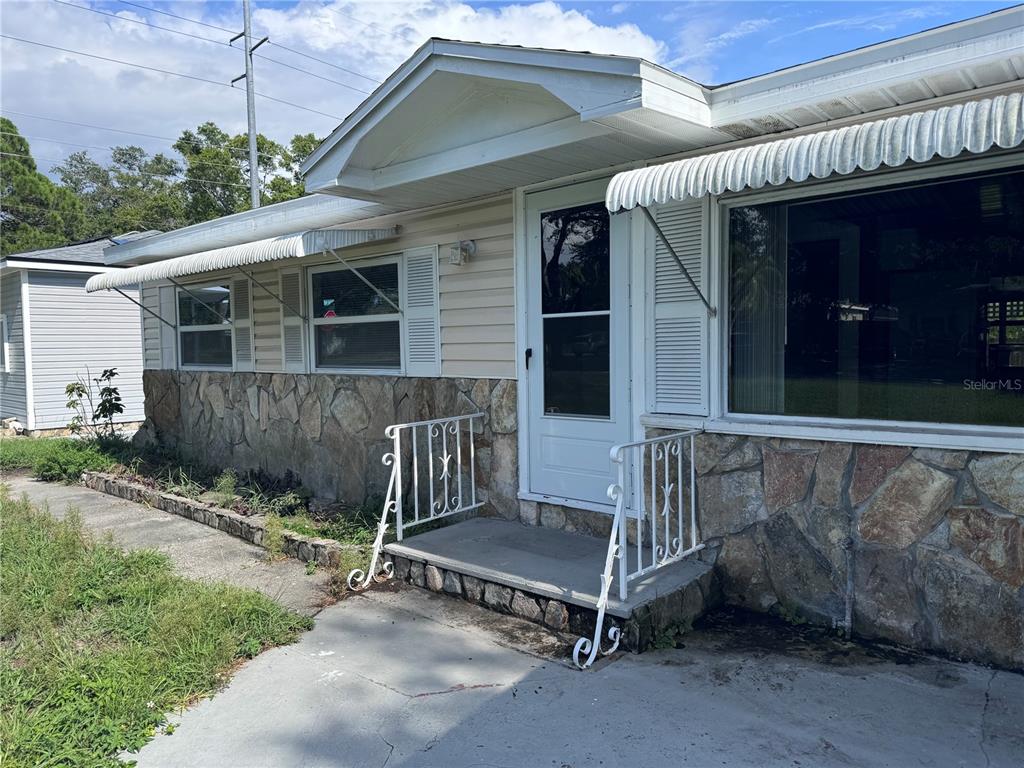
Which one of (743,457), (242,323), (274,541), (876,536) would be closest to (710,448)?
(743,457)

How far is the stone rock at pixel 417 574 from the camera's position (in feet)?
14.0

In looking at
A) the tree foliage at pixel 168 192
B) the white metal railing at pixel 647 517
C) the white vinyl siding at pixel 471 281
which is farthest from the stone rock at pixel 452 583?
the tree foliage at pixel 168 192

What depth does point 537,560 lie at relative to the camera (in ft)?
13.4

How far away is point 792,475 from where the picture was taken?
143 inches

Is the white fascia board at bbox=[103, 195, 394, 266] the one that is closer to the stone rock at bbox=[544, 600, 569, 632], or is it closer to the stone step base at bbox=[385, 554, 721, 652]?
the stone step base at bbox=[385, 554, 721, 652]

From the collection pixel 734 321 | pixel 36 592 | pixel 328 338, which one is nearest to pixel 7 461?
pixel 328 338

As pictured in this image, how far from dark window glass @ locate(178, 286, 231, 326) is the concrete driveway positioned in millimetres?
5326

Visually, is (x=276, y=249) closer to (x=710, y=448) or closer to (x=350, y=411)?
(x=350, y=411)

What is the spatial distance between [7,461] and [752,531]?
9440mm

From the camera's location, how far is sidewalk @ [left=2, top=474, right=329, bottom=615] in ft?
14.8

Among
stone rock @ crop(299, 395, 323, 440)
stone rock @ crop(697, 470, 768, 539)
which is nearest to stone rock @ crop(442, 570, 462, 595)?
stone rock @ crop(697, 470, 768, 539)

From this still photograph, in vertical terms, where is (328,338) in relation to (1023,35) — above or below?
below

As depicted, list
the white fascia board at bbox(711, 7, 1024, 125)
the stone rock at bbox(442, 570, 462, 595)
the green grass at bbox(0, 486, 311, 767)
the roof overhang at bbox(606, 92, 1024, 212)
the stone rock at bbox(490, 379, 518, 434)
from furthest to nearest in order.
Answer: the stone rock at bbox(490, 379, 518, 434), the stone rock at bbox(442, 570, 462, 595), the white fascia board at bbox(711, 7, 1024, 125), the green grass at bbox(0, 486, 311, 767), the roof overhang at bbox(606, 92, 1024, 212)

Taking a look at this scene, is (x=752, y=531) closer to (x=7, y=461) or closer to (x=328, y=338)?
(x=328, y=338)
